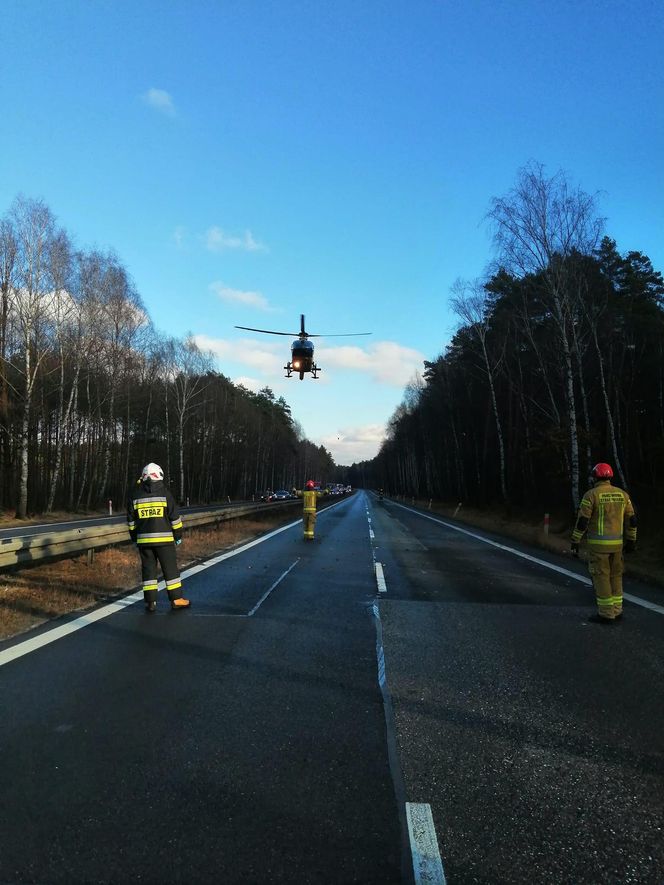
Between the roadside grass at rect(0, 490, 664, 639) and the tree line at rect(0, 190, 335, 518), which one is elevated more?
the tree line at rect(0, 190, 335, 518)

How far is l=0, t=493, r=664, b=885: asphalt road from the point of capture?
2.66 m

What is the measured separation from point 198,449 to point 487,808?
6983 cm

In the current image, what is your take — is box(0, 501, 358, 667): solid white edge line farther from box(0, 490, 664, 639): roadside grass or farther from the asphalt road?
box(0, 490, 664, 639): roadside grass

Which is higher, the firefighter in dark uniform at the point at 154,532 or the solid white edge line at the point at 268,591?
the firefighter in dark uniform at the point at 154,532

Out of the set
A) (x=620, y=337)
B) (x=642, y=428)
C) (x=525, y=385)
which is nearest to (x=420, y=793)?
(x=620, y=337)

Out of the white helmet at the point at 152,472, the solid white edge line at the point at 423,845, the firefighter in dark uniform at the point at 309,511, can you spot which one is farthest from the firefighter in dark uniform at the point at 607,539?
the firefighter in dark uniform at the point at 309,511

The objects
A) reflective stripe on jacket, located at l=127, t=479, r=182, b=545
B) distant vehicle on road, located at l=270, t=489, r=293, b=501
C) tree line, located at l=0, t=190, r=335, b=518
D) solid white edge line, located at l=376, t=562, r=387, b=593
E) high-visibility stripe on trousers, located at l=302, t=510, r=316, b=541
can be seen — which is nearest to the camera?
reflective stripe on jacket, located at l=127, t=479, r=182, b=545

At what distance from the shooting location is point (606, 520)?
7.42 m

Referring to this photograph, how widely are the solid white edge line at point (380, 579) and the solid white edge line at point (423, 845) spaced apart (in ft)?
21.2

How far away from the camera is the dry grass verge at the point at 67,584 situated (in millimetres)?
7148

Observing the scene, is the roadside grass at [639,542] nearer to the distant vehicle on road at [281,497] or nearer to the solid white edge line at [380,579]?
the solid white edge line at [380,579]

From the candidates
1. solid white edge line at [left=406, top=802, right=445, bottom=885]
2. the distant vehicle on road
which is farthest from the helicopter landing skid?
the distant vehicle on road

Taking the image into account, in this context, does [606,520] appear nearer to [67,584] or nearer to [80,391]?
[67,584]

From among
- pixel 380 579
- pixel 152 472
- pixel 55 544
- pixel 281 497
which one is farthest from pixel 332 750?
pixel 281 497
